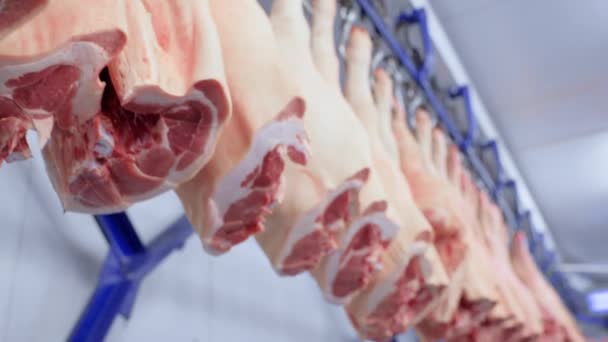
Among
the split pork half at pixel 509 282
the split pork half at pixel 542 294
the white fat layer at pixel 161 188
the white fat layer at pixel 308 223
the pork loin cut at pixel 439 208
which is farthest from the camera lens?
the split pork half at pixel 542 294

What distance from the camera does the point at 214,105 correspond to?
430 millimetres

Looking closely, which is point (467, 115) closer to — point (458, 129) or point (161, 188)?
point (458, 129)

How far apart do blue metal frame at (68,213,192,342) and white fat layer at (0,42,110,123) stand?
479 millimetres

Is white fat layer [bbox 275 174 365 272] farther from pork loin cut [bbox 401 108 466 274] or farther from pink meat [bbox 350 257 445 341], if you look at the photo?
pork loin cut [bbox 401 108 466 274]

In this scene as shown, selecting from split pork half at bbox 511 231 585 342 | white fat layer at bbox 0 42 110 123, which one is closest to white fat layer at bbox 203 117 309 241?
white fat layer at bbox 0 42 110 123

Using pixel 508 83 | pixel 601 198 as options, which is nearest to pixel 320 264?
pixel 508 83

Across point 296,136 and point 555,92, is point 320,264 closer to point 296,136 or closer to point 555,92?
point 296,136

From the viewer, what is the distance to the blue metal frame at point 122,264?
0.82 m

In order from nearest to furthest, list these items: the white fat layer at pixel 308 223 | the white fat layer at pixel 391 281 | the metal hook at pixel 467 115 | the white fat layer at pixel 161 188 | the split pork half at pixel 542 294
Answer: the white fat layer at pixel 161 188, the white fat layer at pixel 308 223, the white fat layer at pixel 391 281, the split pork half at pixel 542 294, the metal hook at pixel 467 115

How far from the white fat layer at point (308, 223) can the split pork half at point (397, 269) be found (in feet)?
0.35

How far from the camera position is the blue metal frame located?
0.82m

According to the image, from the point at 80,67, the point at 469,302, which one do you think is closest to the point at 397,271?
the point at 469,302

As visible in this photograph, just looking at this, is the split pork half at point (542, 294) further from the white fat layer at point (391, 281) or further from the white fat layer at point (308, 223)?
the white fat layer at point (308, 223)

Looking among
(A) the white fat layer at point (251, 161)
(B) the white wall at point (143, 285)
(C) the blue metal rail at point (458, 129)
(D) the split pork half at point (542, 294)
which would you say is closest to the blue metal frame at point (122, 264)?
(B) the white wall at point (143, 285)
